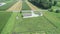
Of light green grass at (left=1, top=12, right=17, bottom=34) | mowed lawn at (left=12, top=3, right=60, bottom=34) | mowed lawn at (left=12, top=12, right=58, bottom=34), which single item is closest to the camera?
light green grass at (left=1, top=12, right=17, bottom=34)

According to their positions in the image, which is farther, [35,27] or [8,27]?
[35,27]

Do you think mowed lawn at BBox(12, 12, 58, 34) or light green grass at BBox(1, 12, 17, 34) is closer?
light green grass at BBox(1, 12, 17, 34)

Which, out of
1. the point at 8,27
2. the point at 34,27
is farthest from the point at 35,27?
the point at 8,27

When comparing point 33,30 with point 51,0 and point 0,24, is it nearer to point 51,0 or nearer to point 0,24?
point 0,24

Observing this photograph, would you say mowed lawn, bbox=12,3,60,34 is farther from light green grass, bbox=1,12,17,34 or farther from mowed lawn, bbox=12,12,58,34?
light green grass, bbox=1,12,17,34

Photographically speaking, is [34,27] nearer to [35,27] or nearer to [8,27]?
[35,27]

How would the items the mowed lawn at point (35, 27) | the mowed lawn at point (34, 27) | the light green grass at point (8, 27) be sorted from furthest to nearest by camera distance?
the mowed lawn at point (34, 27), the mowed lawn at point (35, 27), the light green grass at point (8, 27)

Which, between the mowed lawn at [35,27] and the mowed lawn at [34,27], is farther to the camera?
the mowed lawn at [34,27]

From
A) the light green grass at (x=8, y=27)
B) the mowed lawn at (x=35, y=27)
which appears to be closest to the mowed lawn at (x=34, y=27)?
the mowed lawn at (x=35, y=27)

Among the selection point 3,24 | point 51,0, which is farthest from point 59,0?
point 3,24

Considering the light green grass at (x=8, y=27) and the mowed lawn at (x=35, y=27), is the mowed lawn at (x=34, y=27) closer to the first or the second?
the mowed lawn at (x=35, y=27)

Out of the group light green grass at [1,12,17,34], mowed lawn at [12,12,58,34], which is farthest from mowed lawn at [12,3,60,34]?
light green grass at [1,12,17,34]
